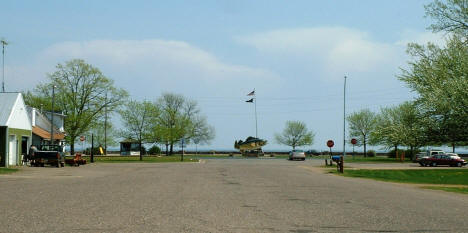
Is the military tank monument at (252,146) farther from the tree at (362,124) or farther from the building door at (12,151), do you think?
the building door at (12,151)

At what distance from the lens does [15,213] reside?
36.4ft

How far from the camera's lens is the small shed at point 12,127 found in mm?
35562

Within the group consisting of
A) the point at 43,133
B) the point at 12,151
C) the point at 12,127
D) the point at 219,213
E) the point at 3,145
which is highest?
the point at 12,127

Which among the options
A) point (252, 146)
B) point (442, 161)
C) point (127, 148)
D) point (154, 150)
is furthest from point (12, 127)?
point (252, 146)

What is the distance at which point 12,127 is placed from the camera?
123ft

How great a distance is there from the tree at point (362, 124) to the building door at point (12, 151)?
205ft

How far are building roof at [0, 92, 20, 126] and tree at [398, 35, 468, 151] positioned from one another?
87.3 ft

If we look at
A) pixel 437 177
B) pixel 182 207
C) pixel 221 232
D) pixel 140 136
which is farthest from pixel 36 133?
pixel 221 232

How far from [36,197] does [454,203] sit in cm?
1189

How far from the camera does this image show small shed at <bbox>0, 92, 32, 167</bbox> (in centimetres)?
3556

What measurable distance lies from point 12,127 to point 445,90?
28.8 metres

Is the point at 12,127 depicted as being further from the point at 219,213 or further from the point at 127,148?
the point at 127,148

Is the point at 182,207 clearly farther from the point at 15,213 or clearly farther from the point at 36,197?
the point at 36,197

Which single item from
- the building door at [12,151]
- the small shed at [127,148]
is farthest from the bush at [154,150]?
the building door at [12,151]
